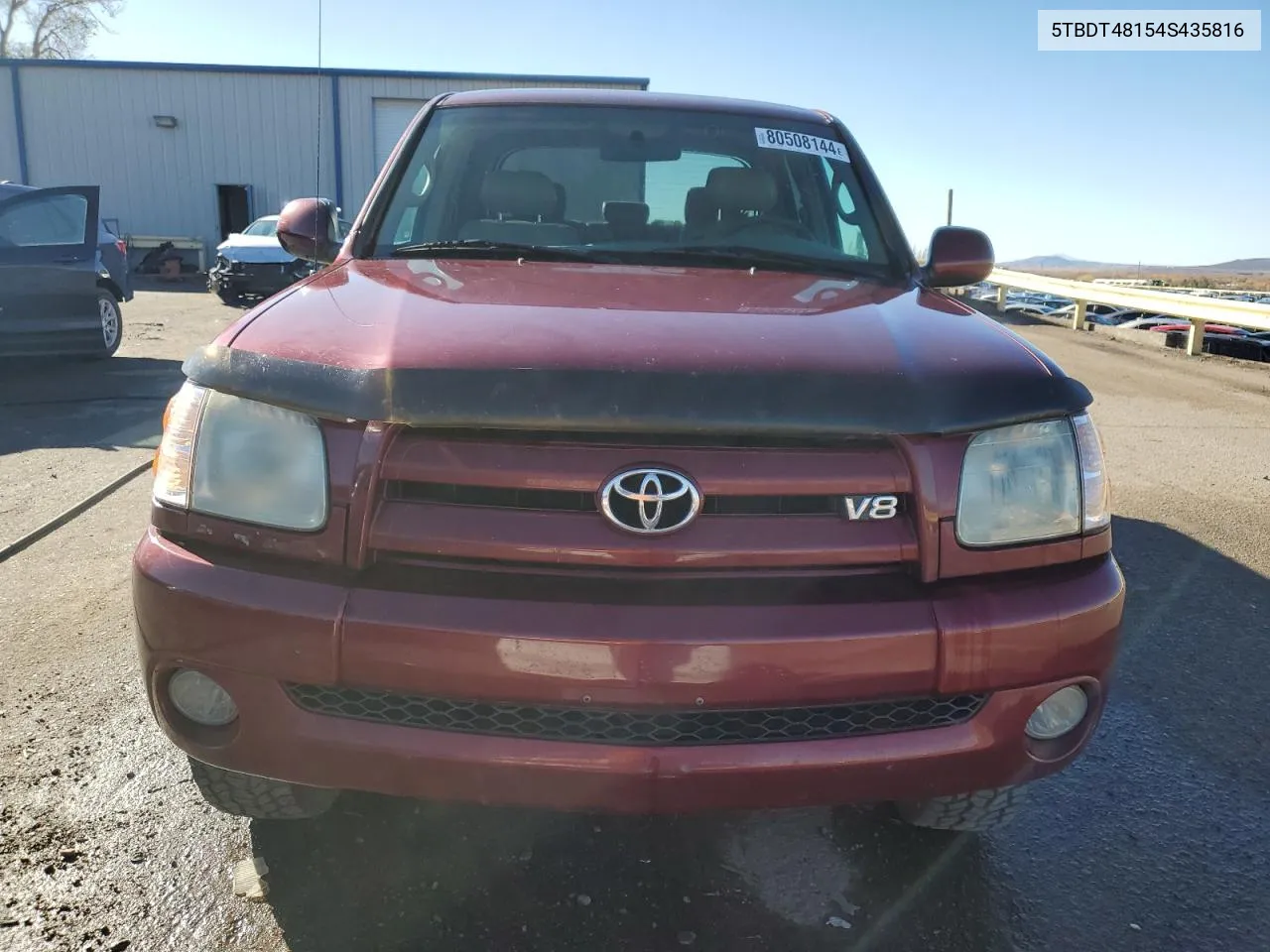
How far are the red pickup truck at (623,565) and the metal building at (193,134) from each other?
25.7 meters

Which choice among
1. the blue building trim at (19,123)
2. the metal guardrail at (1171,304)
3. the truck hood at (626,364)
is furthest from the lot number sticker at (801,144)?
the blue building trim at (19,123)

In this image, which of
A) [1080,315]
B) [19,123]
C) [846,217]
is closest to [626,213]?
[846,217]

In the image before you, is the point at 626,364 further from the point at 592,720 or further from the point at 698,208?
the point at 698,208

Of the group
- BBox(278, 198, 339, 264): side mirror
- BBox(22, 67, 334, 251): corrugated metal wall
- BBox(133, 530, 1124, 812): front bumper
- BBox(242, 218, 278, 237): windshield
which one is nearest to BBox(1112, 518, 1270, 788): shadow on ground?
BBox(133, 530, 1124, 812): front bumper

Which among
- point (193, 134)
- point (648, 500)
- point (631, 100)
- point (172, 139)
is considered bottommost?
point (648, 500)

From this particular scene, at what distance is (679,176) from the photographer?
3.15 meters

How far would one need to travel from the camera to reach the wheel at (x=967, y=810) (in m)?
2.06

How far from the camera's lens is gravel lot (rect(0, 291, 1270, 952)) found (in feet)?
6.32

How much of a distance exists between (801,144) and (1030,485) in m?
1.77

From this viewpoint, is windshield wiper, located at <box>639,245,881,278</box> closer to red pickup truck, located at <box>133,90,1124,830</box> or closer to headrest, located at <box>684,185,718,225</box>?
headrest, located at <box>684,185,718,225</box>

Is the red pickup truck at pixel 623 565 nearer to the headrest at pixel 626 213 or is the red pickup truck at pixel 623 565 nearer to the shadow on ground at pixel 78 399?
the headrest at pixel 626 213

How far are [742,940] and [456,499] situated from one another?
105cm

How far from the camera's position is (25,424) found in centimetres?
661

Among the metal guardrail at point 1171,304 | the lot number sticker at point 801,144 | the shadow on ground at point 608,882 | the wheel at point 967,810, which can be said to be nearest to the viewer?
the shadow on ground at point 608,882
